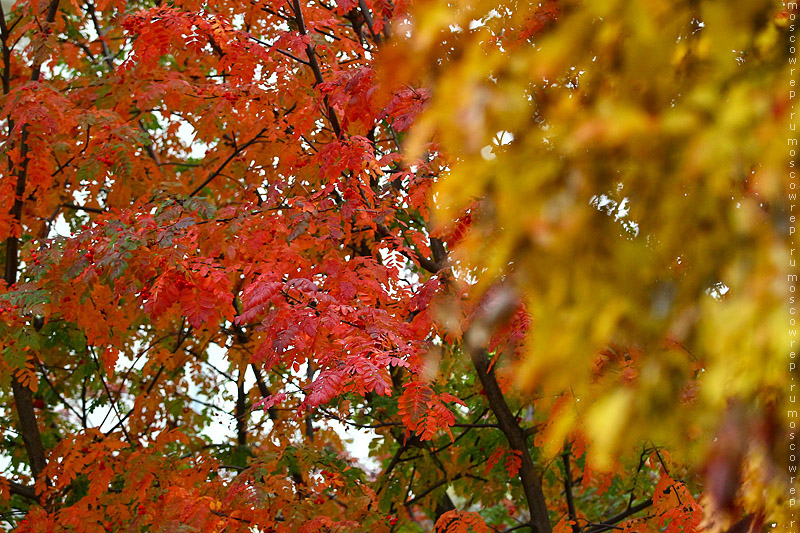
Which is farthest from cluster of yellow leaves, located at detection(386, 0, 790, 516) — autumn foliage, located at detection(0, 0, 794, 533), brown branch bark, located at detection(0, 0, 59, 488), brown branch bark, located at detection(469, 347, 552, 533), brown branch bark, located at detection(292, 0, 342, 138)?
brown branch bark, located at detection(0, 0, 59, 488)

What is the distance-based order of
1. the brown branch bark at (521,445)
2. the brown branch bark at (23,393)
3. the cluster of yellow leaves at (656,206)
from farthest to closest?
the brown branch bark at (23,393)
the brown branch bark at (521,445)
the cluster of yellow leaves at (656,206)

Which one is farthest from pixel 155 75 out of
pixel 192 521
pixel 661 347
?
pixel 661 347

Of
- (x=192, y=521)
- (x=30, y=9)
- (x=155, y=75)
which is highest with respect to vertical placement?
(x=30, y=9)

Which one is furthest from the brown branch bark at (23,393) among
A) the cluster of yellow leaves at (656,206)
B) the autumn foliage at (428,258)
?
the cluster of yellow leaves at (656,206)

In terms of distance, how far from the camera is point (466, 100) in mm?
1455

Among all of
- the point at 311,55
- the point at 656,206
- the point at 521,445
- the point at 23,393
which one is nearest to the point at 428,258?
the point at 521,445

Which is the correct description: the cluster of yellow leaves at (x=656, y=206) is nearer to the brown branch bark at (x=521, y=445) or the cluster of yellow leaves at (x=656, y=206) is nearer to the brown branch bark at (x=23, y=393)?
the brown branch bark at (x=521, y=445)

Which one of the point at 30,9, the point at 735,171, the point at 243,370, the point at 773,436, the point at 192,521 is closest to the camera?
the point at 735,171

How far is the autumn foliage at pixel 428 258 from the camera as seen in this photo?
1.32 meters

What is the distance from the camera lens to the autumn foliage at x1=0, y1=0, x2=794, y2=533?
1320 millimetres

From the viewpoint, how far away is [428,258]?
4840 millimetres

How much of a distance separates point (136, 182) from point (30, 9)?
1.28 metres

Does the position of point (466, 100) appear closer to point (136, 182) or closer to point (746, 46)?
point (746, 46)

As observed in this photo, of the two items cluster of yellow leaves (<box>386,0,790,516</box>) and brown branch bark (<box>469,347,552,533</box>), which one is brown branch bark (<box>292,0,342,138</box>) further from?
cluster of yellow leaves (<box>386,0,790,516</box>)
